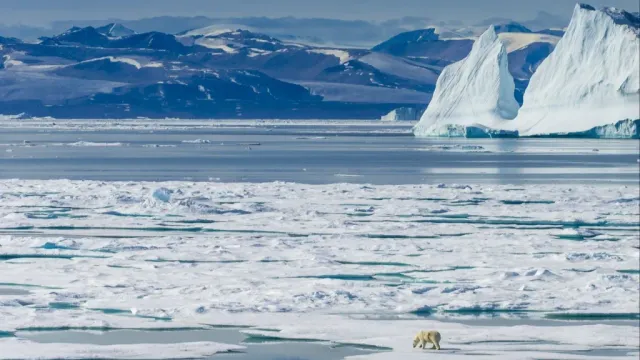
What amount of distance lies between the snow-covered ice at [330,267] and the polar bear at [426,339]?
0.09 metres

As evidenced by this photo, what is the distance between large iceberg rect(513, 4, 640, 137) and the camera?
45.2 metres

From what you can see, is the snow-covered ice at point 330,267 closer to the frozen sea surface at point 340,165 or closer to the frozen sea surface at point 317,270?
the frozen sea surface at point 317,270

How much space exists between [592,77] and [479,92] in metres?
7.81

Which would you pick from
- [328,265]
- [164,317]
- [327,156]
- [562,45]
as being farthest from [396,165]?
[164,317]

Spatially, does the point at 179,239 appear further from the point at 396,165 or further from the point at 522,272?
the point at 396,165

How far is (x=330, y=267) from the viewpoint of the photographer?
12227 mm

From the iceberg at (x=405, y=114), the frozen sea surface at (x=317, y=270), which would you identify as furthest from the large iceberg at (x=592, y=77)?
the iceberg at (x=405, y=114)

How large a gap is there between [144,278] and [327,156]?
32157 mm

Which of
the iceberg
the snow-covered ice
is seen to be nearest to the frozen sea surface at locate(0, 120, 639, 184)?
the snow-covered ice

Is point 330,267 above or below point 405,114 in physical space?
above

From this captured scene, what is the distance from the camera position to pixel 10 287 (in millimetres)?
11000

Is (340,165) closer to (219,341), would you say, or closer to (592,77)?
(592,77)

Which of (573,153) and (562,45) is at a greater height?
(562,45)

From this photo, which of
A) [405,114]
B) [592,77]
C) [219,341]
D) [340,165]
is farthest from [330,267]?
[405,114]
